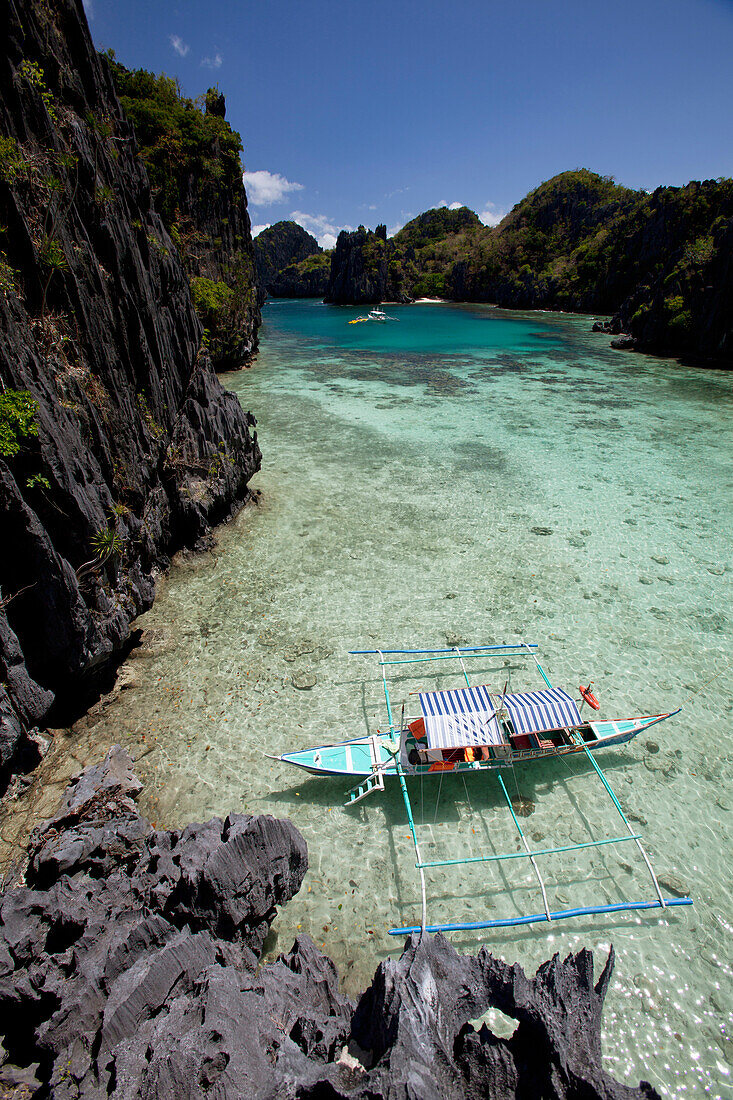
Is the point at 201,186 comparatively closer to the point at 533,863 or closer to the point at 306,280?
the point at 533,863

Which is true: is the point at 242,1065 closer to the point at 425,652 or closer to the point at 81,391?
the point at 425,652

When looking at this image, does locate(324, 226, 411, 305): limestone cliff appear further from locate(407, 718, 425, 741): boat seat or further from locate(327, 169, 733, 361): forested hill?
locate(407, 718, 425, 741): boat seat

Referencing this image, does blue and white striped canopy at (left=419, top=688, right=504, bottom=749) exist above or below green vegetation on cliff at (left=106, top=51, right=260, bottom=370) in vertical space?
below

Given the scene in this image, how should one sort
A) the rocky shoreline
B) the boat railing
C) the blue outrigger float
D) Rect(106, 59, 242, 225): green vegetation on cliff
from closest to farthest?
the rocky shoreline, the boat railing, the blue outrigger float, Rect(106, 59, 242, 225): green vegetation on cliff

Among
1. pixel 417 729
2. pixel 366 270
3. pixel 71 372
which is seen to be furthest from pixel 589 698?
pixel 366 270

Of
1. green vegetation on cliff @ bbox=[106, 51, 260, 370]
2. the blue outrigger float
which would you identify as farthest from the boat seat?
Answer: green vegetation on cliff @ bbox=[106, 51, 260, 370]

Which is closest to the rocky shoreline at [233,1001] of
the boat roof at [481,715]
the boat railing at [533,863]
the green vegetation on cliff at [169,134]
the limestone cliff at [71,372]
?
the boat railing at [533,863]
